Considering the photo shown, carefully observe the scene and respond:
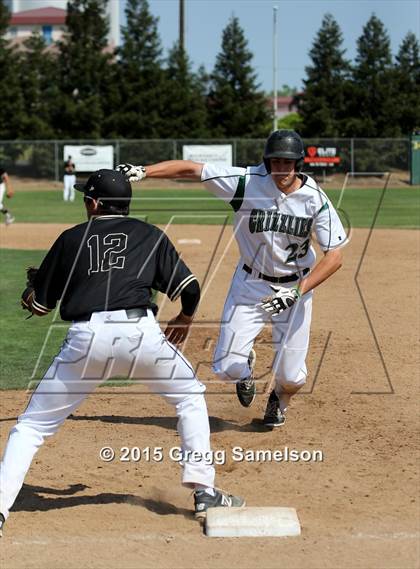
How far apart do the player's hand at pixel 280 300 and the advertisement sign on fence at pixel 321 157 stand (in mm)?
39561

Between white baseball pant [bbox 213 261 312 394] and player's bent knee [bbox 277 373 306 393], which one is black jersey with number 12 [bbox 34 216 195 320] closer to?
white baseball pant [bbox 213 261 312 394]

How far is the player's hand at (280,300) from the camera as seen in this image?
6395 mm

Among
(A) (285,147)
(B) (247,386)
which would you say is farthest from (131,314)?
(B) (247,386)

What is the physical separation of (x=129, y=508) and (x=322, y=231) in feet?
8.24

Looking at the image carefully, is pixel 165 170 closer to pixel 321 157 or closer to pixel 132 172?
pixel 132 172

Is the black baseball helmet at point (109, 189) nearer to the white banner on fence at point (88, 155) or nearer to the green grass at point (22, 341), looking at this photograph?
the green grass at point (22, 341)

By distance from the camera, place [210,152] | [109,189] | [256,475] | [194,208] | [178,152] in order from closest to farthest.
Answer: [109,189]
[256,475]
[194,208]
[210,152]
[178,152]

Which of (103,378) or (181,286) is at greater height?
(181,286)

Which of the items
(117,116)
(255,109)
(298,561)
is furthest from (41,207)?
(298,561)

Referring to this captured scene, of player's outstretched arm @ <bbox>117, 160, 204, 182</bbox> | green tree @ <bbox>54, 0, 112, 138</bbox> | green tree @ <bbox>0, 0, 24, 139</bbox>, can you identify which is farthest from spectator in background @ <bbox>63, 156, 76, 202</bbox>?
player's outstretched arm @ <bbox>117, 160, 204, 182</bbox>

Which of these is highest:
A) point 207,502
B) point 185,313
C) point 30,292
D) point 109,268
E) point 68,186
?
point 109,268

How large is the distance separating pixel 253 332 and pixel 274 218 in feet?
3.05

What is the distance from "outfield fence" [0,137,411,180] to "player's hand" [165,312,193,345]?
4097 cm

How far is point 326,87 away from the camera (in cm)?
5738
